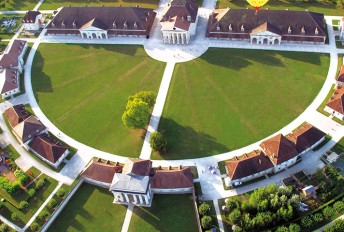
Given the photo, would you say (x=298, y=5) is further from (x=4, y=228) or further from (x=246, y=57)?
(x=4, y=228)

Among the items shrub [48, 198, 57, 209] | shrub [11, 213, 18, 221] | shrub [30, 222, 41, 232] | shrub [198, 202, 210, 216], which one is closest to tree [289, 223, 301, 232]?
shrub [198, 202, 210, 216]

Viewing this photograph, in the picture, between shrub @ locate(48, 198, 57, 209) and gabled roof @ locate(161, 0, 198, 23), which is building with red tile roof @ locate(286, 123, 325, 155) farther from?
shrub @ locate(48, 198, 57, 209)

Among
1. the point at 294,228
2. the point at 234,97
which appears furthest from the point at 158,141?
the point at 294,228

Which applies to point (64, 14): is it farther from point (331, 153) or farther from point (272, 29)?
point (331, 153)

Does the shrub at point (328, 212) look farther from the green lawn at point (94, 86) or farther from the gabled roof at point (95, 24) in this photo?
the gabled roof at point (95, 24)

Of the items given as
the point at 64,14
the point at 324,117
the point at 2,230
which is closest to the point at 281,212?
the point at 324,117
